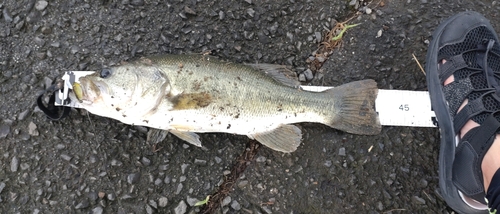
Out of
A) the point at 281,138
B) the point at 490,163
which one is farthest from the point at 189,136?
the point at 490,163

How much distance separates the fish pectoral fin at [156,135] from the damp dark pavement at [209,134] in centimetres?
8

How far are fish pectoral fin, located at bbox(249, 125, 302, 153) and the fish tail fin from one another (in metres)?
0.33

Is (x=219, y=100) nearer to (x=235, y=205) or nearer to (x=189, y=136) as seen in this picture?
(x=189, y=136)

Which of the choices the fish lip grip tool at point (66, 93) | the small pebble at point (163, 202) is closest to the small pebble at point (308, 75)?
the small pebble at point (163, 202)

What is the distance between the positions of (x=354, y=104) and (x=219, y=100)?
1130 millimetres

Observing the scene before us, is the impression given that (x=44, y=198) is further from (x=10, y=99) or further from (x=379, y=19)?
(x=379, y=19)

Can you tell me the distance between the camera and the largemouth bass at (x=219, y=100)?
2988 mm

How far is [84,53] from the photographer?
→ 354 centimetres

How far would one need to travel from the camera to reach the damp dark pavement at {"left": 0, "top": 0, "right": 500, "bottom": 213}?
3318 mm

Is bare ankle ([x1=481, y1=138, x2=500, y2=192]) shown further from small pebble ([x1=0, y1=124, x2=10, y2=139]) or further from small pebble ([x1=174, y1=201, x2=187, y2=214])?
small pebble ([x1=0, y1=124, x2=10, y2=139])

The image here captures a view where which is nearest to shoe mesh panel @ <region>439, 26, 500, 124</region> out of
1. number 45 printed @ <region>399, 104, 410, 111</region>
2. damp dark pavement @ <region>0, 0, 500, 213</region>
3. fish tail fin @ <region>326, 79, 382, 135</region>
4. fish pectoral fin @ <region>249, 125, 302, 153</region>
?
damp dark pavement @ <region>0, 0, 500, 213</region>

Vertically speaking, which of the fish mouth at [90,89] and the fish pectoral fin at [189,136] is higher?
the fish mouth at [90,89]

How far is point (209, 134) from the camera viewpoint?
3.45m

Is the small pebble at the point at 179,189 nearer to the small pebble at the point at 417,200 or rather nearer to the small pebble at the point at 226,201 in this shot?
the small pebble at the point at 226,201
